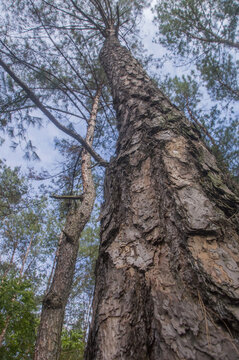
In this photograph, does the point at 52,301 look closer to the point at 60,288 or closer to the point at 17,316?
the point at 60,288

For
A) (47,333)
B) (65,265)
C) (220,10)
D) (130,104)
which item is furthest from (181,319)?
(220,10)

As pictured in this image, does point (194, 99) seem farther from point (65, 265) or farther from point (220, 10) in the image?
point (65, 265)

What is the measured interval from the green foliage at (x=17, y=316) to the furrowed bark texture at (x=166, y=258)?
4476 mm

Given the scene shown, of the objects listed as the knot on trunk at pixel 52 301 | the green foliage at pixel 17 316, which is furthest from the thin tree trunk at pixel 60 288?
the green foliage at pixel 17 316

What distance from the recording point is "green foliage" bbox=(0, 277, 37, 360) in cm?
427

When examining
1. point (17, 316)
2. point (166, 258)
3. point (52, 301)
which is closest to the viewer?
point (166, 258)

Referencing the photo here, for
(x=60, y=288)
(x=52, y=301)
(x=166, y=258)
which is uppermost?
(x=60, y=288)

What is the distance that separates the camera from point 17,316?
4387mm

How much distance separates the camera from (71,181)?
5102 millimetres

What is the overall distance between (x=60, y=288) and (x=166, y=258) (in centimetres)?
290

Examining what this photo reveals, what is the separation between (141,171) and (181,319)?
575 millimetres

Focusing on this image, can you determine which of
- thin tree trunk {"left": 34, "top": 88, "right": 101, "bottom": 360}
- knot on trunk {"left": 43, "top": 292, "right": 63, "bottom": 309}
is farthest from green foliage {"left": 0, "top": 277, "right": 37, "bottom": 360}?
knot on trunk {"left": 43, "top": 292, "right": 63, "bottom": 309}

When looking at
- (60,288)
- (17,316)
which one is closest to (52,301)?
(60,288)

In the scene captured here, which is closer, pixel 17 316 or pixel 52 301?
pixel 52 301
